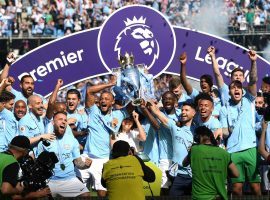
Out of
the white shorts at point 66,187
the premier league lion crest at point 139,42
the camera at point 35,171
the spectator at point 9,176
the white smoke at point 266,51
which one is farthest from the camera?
the white smoke at point 266,51

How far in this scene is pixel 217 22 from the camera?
91.1ft

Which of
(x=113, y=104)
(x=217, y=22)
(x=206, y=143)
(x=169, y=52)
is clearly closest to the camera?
(x=206, y=143)

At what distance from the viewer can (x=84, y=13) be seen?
104 feet

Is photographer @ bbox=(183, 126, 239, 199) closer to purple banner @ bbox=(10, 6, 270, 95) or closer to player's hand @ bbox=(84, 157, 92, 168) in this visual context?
player's hand @ bbox=(84, 157, 92, 168)

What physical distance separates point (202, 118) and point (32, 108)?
2210mm

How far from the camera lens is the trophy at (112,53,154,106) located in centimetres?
1255

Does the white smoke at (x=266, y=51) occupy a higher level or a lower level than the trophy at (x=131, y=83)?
higher

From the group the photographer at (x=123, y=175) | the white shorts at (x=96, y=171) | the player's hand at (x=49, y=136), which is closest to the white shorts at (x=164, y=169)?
the white shorts at (x=96, y=171)

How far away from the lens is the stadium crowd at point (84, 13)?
28981 millimetres

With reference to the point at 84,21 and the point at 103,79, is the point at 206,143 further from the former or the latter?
the point at 84,21

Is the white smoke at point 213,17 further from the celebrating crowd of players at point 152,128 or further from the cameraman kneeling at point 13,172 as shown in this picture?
the cameraman kneeling at point 13,172

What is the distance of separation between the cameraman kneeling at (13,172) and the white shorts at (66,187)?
2.38 metres

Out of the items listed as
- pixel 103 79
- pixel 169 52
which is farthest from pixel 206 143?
pixel 103 79

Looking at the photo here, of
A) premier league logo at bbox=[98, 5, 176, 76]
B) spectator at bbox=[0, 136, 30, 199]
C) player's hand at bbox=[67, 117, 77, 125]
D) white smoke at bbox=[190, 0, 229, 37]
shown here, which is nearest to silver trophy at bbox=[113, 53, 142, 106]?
player's hand at bbox=[67, 117, 77, 125]
